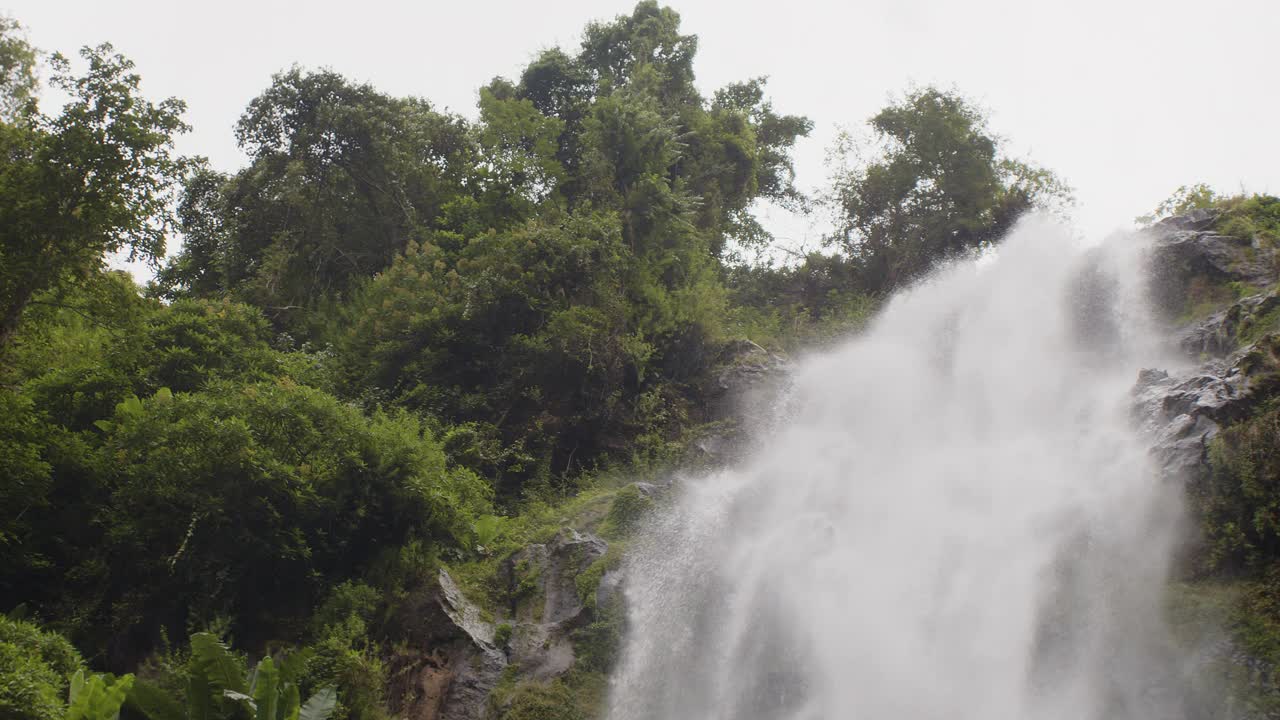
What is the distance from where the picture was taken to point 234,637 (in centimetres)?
1259

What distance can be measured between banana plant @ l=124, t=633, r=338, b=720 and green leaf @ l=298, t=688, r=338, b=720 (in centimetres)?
37

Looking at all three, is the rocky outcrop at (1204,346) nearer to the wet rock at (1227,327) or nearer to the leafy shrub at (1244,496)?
the wet rock at (1227,327)

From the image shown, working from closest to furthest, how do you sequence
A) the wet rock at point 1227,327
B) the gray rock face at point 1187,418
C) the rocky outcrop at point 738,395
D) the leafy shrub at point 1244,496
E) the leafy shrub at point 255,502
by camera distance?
1. the leafy shrub at point 1244,496
2. the gray rock face at point 1187,418
3. the leafy shrub at point 255,502
4. the wet rock at point 1227,327
5. the rocky outcrop at point 738,395

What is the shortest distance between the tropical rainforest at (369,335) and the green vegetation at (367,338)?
0.06 metres

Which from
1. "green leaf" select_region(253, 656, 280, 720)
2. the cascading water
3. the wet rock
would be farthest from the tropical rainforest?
the wet rock

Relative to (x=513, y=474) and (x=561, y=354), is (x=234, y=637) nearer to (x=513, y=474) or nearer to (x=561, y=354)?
(x=513, y=474)

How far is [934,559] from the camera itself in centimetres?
1309

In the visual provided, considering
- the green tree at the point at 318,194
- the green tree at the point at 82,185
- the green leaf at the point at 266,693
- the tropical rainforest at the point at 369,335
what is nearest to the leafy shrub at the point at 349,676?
the tropical rainforest at the point at 369,335

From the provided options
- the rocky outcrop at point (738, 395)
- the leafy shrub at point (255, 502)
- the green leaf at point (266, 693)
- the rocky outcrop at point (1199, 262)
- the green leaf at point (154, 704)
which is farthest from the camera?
the rocky outcrop at point (738, 395)

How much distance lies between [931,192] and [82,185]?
24011 mm

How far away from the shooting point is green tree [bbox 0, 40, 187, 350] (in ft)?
46.6

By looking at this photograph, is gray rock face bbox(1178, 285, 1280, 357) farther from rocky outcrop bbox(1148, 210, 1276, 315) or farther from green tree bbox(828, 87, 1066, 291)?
green tree bbox(828, 87, 1066, 291)

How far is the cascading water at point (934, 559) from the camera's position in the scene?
10922 mm

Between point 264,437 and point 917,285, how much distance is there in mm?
20577
